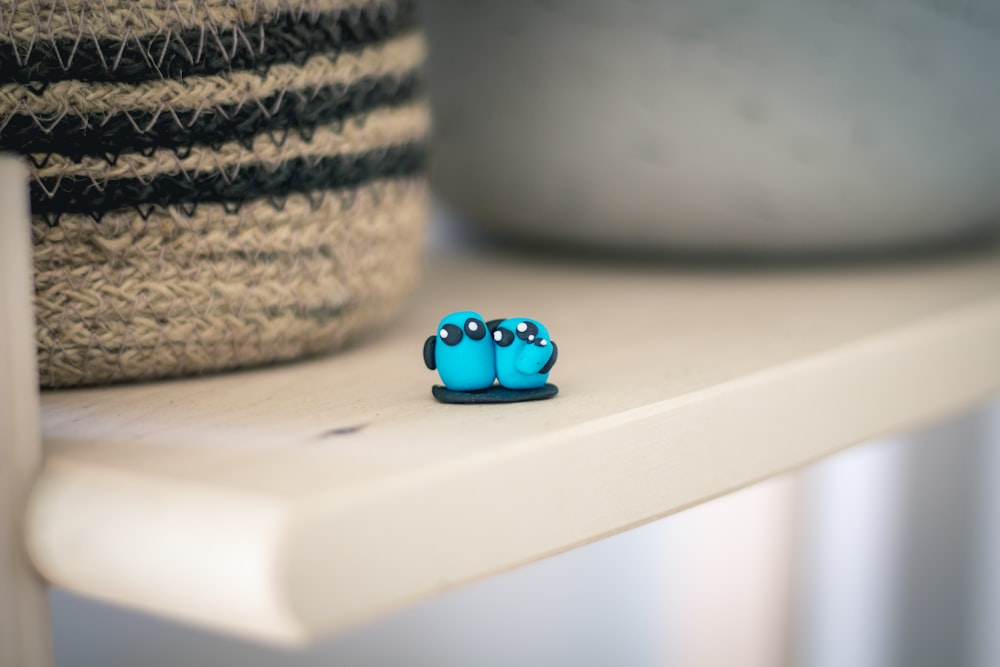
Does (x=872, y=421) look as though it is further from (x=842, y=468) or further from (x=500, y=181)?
(x=842, y=468)

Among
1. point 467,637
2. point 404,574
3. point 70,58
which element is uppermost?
point 70,58

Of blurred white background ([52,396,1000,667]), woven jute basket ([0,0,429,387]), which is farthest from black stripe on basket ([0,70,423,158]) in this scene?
blurred white background ([52,396,1000,667])

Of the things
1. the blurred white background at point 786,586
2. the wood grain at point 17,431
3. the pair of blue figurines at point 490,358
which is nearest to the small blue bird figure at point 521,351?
the pair of blue figurines at point 490,358

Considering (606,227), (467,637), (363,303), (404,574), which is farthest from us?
(467,637)

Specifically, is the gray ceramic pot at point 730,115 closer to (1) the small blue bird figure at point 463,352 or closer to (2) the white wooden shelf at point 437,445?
(2) the white wooden shelf at point 437,445

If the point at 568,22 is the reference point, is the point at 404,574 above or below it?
below

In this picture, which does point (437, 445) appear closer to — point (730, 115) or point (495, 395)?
point (495, 395)

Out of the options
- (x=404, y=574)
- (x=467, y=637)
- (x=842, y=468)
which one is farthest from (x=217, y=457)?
(x=842, y=468)

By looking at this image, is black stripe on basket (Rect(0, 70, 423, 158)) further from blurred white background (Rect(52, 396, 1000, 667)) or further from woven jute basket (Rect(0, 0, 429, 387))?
blurred white background (Rect(52, 396, 1000, 667))
